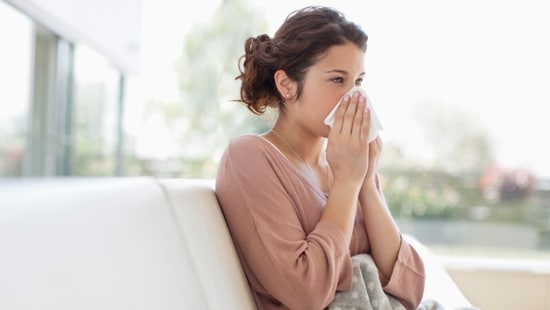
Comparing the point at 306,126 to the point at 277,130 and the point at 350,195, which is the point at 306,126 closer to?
the point at 277,130

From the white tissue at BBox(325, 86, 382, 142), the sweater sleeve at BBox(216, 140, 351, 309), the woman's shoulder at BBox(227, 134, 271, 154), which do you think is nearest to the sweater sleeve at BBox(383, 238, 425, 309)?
the sweater sleeve at BBox(216, 140, 351, 309)

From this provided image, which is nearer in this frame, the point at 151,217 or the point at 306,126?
the point at 151,217

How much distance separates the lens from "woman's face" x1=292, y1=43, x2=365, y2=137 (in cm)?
150

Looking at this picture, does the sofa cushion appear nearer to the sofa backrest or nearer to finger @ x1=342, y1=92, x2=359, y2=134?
the sofa backrest

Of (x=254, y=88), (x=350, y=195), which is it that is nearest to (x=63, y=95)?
(x=254, y=88)

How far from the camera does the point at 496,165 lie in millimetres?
4723

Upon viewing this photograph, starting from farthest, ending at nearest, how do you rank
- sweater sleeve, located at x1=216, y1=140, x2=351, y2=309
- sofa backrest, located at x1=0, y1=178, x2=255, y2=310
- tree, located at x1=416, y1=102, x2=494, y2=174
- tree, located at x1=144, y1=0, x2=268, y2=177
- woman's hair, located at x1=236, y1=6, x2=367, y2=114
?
1. tree, located at x1=144, y1=0, x2=268, y2=177
2. tree, located at x1=416, y1=102, x2=494, y2=174
3. woman's hair, located at x1=236, y1=6, x2=367, y2=114
4. sweater sleeve, located at x1=216, y1=140, x2=351, y2=309
5. sofa backrest, located at x1=0, y1=178, x2=255, y2=310

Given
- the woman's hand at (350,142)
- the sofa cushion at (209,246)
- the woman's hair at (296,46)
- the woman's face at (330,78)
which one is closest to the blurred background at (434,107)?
the woman's hair at (296,46)

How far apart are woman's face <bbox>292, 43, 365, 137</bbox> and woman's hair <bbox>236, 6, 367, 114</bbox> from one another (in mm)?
15

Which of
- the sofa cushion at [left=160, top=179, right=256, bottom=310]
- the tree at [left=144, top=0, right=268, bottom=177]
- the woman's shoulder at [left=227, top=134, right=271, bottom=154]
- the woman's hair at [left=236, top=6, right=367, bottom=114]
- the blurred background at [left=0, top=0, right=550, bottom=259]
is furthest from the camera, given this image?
the tree at [left=144, top=0, right=268, bottom=177]

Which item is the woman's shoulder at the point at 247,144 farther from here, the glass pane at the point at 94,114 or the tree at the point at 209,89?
the glass pane at the point at 94,114

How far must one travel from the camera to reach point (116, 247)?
32.4 inches

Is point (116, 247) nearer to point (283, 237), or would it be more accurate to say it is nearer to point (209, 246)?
point (209, 246)

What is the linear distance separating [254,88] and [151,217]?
66 cm
